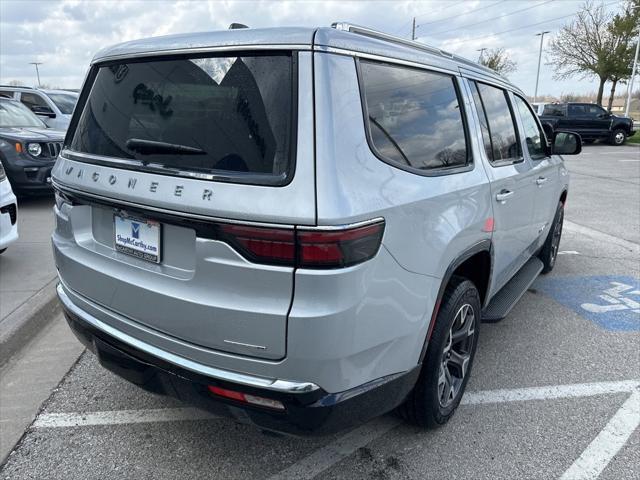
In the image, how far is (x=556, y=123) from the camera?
21.8 meters

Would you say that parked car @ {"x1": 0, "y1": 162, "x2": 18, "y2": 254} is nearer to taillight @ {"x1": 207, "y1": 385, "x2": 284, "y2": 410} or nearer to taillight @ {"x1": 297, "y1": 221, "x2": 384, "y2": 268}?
taillight @ {"x1": 207, "y1": 385, "x2": 284, "y2": 410}

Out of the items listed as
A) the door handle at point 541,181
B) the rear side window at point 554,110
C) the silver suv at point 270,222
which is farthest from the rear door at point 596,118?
the silver suv at point 270,222

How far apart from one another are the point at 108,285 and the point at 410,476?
1.66m

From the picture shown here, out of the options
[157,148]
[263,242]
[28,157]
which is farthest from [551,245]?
[28,157]

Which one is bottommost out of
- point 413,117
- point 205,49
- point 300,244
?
point 300,244

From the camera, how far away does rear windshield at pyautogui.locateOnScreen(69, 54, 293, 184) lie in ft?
5.98

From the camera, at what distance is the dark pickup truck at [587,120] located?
22.0 m

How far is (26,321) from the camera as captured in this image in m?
3.79

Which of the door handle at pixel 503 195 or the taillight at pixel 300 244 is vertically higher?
the taillight at pixel 300 244

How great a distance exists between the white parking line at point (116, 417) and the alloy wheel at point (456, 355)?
1.31 meters

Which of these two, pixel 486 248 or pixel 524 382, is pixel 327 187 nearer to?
pixel 486 248

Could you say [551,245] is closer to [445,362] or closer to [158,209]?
[445,362]

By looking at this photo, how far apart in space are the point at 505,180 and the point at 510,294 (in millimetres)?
1018

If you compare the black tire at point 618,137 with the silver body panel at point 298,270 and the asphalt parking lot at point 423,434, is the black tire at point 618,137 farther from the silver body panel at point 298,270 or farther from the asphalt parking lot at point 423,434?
the silver body panel at point 298,270
